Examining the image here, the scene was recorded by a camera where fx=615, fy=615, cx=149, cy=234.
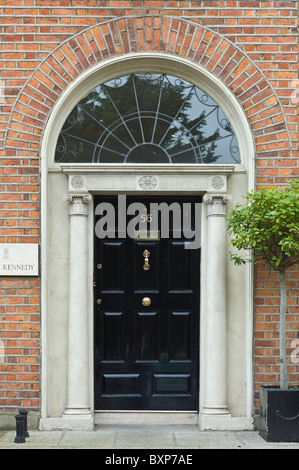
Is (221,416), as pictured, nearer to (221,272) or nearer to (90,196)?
(221,272)

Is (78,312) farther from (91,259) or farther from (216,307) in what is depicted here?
(216,307)

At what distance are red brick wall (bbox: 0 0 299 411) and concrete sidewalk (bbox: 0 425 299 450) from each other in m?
0.69

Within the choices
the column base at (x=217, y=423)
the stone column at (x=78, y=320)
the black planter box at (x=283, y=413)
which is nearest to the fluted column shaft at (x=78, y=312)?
the stone column at (x=78, y=320)

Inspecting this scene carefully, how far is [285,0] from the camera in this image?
6.32m

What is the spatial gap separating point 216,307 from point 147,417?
1376 millimetres

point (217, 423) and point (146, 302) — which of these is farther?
point (146, 302)

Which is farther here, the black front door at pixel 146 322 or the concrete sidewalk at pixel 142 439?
the black front door at pixel 146 322

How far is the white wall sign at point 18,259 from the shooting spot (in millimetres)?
6246

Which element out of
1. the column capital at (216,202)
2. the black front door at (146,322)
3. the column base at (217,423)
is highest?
the column capital at (216,202)

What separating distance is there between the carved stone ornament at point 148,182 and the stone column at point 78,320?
548 millimetres

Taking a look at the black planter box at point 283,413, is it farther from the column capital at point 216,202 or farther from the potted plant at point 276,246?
the column capital at point 216,202

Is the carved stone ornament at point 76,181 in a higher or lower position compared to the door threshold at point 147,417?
higher

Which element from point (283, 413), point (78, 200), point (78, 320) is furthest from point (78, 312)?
point (283, 413)

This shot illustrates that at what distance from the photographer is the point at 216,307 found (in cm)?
627
